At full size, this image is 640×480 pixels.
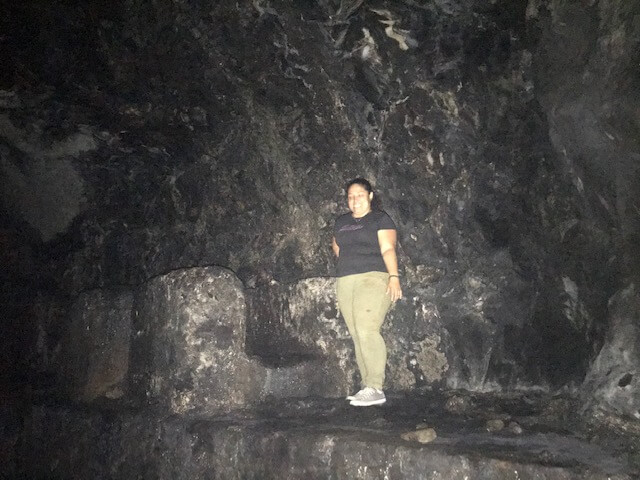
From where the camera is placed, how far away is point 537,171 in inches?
147

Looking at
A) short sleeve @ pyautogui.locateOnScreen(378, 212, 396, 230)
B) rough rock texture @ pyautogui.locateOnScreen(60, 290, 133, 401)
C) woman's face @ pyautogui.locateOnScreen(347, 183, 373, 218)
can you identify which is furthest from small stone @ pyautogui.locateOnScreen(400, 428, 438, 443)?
rough rock texture @ pyautogui.locateOnScreen(60, 290, 133, 401)

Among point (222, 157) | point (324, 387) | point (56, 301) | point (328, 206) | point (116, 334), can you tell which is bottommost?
point (324, 387)

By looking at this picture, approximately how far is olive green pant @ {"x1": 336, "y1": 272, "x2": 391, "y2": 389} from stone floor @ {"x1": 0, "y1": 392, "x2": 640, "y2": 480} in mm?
308

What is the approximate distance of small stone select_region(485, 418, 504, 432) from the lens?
3411 mm

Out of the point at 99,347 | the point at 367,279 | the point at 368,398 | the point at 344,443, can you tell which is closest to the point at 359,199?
the point at 367,279

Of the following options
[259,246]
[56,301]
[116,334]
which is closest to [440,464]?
[259,246]

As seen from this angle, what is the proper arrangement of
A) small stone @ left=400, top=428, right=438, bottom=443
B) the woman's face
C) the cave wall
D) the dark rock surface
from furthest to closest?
the woman's face < the cave wall < the dark rock surface < small stone @ left=400, top=428, right=438, bottom=443

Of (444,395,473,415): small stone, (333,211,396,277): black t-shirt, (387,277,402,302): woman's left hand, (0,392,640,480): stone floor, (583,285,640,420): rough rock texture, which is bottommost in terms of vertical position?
(0,392,640,480): stone floor

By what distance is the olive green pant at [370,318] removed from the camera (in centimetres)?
423

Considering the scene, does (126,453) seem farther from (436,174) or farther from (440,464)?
(436,174)

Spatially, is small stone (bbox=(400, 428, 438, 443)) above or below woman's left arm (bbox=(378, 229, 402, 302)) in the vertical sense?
below

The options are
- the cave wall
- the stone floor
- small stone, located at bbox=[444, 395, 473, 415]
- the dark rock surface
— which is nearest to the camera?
the stone floor

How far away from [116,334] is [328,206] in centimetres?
248

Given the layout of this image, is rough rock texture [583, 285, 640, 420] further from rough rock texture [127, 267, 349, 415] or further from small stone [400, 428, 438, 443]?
rough rock texture [127, 267, 349, 415]
